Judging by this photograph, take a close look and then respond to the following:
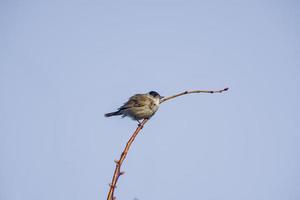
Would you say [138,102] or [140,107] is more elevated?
[138,102]

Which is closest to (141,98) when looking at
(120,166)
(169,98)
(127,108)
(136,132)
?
(127,108)

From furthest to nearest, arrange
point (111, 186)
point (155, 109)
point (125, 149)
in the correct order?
point (155, 109) → point (125, 149) → point (111, 186)

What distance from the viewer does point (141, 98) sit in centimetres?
1137

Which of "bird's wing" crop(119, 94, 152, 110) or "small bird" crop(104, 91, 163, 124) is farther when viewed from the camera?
"bird's wing" crop(119, 94, 152, 110)

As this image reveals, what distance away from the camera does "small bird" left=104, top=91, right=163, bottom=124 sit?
10.6 metres

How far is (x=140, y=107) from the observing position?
1091 centimetres

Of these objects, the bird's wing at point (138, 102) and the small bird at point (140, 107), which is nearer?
the small bird at point (140, 107)

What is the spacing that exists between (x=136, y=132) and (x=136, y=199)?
929mm

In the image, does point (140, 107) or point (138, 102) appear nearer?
point (140, 107)

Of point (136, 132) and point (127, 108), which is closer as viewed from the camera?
point (136, 132)

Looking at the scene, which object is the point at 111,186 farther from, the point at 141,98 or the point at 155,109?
the point at 141,98

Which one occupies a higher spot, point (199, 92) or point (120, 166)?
point (199, 92)

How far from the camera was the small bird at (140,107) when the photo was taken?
10565mm

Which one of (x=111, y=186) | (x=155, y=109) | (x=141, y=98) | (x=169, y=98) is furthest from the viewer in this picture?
(x=141, y=98)
